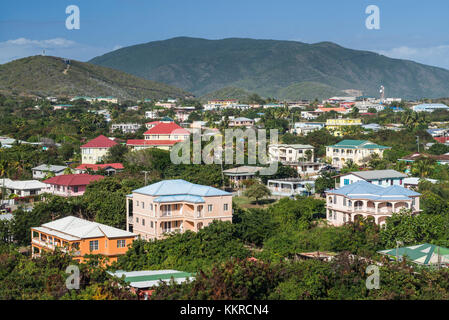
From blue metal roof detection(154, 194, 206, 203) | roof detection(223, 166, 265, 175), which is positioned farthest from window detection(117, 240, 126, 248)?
roof detection(223, 166, 265, 175)

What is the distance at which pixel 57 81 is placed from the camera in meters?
163

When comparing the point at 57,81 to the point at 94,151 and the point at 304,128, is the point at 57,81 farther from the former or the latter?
the point at 94,151

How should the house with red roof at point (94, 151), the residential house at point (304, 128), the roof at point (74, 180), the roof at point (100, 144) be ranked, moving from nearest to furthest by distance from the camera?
the roof at point (74, 180) → the house with red roof at point (94, 151) → the roof at point (100, 144) → the residential house at point (304, 128)

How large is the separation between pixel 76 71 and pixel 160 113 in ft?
254

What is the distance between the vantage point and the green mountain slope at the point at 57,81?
156m

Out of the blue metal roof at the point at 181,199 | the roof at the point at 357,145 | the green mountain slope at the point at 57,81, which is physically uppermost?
the green mountain slope at the point at 57,81

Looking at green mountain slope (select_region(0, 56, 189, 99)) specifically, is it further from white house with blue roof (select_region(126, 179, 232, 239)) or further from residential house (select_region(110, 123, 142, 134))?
white house with blue roof (select_region(126, 179, 232, 239))

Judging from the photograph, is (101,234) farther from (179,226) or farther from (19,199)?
(19,199)

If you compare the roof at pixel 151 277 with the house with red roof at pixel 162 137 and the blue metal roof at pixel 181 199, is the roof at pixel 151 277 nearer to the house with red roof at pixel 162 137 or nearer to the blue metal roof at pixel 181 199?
the blue metal roof at pixel 181 199

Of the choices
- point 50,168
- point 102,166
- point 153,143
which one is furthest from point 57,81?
point 102,166

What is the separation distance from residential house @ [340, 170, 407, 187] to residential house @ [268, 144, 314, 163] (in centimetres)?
1541

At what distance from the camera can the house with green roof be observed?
197 ft

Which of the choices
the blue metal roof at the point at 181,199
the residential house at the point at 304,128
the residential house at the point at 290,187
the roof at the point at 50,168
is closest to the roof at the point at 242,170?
the residential house at the point at 290,187

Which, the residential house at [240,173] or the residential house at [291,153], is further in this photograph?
the residential house at [291,153]
